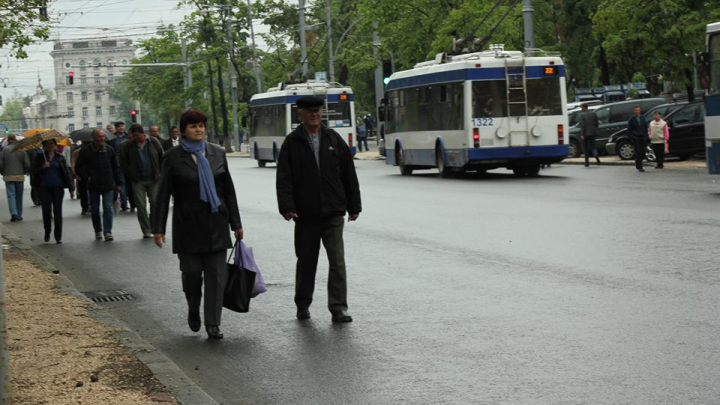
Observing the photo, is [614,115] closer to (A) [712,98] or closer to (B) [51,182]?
(A) [712,98]

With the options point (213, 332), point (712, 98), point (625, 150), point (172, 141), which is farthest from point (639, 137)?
point (213, 332)

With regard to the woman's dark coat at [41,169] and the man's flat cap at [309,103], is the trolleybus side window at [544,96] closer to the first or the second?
the woman's dark coat at [41,169]

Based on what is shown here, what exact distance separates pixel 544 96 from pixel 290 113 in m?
19.8

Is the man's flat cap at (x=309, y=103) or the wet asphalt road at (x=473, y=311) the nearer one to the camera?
the wet asphalt road at (x=473, y=311)

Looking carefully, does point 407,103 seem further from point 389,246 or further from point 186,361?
point 186,361

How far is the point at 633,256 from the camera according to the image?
13148 mm

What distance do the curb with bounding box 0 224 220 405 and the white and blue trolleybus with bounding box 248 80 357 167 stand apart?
35286 mm

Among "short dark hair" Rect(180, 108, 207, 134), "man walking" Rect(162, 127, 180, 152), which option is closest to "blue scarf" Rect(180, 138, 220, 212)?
"short dark hair" Rect(180, 108, 207, 134)

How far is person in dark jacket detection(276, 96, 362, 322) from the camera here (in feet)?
32.9

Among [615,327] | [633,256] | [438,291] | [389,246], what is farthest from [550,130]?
[615,327]

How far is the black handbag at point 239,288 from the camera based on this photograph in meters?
9.75

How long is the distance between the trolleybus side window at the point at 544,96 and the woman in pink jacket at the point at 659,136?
7.59 ft

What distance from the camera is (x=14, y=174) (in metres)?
25.6

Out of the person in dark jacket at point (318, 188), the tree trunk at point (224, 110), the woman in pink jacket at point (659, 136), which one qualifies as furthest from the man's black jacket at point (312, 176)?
the tree trunk at point (224, 110)
